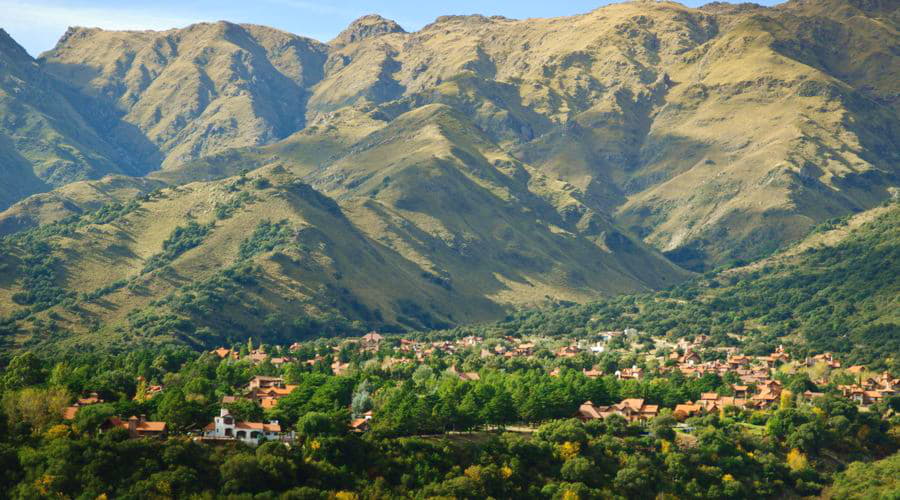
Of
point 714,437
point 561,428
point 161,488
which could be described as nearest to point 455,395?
point 561,428

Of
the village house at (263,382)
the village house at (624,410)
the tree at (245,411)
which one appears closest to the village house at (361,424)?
the tree at (245,411)

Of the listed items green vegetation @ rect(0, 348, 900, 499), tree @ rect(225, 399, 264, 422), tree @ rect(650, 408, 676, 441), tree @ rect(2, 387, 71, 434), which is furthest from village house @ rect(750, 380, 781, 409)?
tree @ rect(2, 387, 71, 434)

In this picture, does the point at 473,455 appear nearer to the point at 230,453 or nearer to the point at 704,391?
the point at 230,453

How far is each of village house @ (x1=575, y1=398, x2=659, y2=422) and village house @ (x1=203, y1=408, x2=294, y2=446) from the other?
48966 mm

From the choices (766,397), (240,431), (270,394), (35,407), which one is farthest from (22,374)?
(766,397)

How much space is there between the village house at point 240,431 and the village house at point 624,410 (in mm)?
48966

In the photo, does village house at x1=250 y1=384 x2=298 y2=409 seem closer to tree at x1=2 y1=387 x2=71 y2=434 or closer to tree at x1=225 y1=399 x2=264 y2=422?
tree at x1=225 y1=399 x2=264 y2=422

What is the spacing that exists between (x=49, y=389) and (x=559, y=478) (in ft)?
186

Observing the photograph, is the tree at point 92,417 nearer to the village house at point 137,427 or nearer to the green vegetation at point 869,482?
the village house at point 137,427

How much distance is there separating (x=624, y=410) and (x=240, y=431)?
64.0 metres

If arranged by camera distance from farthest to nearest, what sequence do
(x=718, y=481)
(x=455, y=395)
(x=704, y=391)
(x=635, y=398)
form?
(x=704, y=391), (x=635, y=398), (x=455, y=395), (x=718, y=481)

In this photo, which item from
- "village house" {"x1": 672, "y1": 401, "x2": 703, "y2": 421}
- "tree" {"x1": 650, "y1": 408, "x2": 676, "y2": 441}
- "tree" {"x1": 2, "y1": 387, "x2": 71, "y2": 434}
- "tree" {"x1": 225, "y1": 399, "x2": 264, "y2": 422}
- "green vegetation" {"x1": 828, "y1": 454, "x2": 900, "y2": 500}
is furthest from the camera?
"village house" {"x1": 672, "y1": 401, "x2": 703, "y2": 421}

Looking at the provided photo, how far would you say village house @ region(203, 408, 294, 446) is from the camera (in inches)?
4870

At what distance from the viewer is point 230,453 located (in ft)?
384
